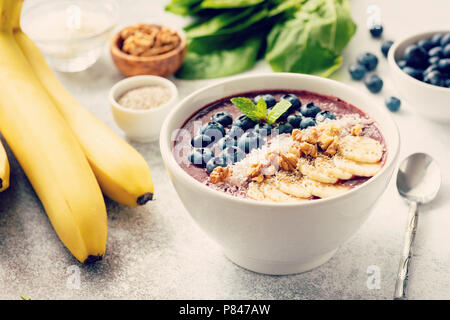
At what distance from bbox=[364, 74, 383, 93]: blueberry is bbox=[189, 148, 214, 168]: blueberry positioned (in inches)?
34.1

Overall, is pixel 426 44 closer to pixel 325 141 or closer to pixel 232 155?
pixel 325 141

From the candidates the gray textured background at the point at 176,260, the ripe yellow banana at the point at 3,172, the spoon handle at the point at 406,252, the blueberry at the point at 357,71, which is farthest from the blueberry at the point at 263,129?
the blueberry at the point at 357,71

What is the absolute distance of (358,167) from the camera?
1.04m

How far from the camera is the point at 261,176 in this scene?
104cm

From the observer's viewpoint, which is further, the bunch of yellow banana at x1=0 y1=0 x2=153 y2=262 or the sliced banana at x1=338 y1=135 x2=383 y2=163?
the bunch of yellow banana at x1=0 y1=0 x2=153 y2=262

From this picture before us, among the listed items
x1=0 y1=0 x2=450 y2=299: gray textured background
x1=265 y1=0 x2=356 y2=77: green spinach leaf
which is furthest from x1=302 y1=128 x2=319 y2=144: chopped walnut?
x1=265 y1=0 x2=356 y2=77: green spinach leaf

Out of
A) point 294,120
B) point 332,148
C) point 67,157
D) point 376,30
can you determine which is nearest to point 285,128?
point 294,120

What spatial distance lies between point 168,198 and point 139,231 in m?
0.14

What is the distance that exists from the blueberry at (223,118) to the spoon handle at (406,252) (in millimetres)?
501

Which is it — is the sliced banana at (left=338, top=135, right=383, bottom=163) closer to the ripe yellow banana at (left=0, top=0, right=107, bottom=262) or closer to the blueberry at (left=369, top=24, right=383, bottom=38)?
the ripe yellow banana at (left=0, top=0, right=107, bottom=262)

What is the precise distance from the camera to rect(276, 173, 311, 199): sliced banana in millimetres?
1004

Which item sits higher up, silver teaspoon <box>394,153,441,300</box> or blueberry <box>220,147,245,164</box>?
blueberry <box>220,147,245,164</box>

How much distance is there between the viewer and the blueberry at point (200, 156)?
1101 millimetres

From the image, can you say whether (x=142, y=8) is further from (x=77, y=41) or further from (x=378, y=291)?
(x=378, y=291)
